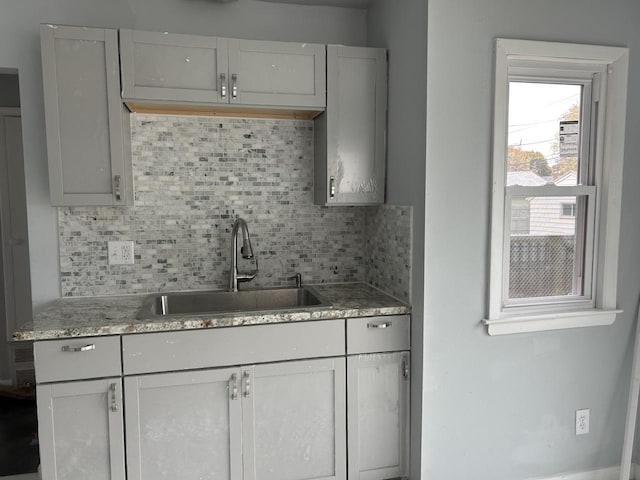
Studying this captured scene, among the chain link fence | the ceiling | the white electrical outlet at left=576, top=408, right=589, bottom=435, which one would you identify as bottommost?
the white electrical outlet at left=576, top=408, right=589, bottom=435

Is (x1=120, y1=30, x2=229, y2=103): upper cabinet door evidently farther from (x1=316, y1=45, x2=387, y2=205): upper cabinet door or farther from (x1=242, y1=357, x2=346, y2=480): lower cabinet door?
(x1=242, y1=357, x2=346, y2=480): lower cabinet door

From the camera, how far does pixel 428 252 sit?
208cm

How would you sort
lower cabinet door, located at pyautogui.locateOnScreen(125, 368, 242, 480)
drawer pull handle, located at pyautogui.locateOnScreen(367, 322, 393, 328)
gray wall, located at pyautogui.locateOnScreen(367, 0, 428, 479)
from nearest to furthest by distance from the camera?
lower cabinet door, located at pyautogui.locateOnScreen(125, 368, 242, 480) → gray wall, located at pyautogui.locateOnScreen(367, 0, 428, 479) → drawer pull handle, located at pyautogui.locateOnScreen(367, 322, 393, 328)

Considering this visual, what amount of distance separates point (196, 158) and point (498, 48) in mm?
1592

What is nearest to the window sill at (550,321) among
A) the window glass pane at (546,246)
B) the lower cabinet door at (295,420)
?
the window glass pane at (546,246)

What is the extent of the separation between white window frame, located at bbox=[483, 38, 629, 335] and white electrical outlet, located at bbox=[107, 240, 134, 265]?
1.84 m

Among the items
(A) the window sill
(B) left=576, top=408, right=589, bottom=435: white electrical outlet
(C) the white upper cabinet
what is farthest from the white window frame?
(C) the white upper cabinet

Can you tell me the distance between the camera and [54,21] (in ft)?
7.71

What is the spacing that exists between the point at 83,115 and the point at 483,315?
206cm

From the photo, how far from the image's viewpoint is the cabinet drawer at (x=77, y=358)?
1.88 metres

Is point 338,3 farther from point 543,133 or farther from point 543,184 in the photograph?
point 543,184

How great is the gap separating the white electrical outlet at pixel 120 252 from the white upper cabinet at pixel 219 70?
2.53ft

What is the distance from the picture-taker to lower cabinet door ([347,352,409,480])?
2.21 meters

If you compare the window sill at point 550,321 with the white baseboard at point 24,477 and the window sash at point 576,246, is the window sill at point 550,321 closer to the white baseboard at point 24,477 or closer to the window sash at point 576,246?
the window sash at point 576,246
